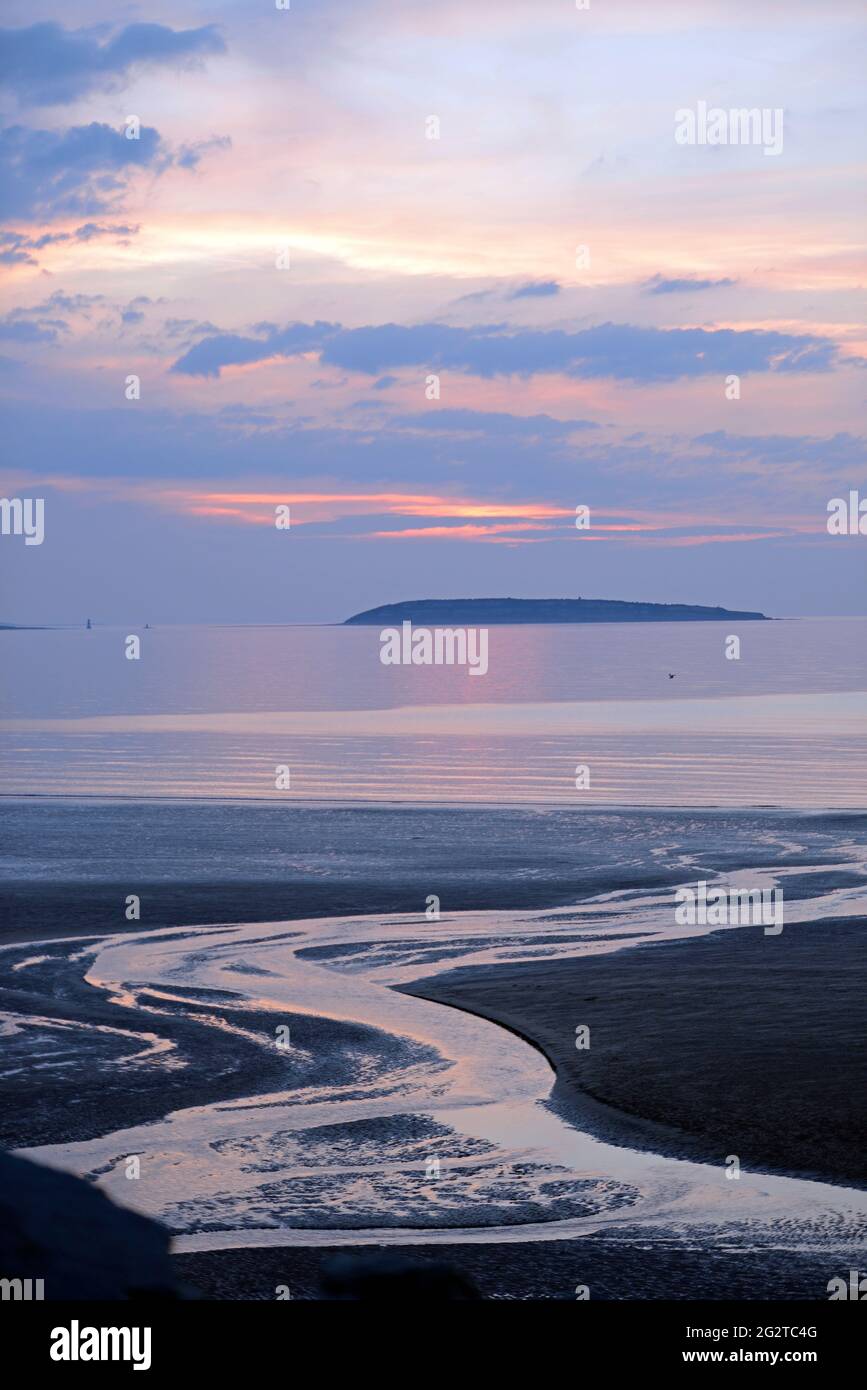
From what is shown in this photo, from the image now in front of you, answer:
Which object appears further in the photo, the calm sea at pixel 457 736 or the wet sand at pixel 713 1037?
the calm sea at pixel 457 736

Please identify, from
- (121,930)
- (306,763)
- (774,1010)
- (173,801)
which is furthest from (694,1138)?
(306,763)

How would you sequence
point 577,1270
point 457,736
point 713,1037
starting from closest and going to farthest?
point 577,1270
point 713,1037
point 457,736

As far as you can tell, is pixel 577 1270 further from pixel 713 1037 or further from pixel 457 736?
pixel 457 736

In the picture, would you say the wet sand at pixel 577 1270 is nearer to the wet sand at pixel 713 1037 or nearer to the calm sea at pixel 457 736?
the wet sand at pixel 713 1037

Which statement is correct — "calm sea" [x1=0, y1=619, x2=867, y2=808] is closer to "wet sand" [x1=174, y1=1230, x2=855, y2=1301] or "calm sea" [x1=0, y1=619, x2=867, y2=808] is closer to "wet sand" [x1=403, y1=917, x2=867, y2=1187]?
"wet sand" [x1=403, y1=917, x2=867, y2=1187]

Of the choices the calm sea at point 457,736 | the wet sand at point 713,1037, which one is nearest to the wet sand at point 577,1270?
the wet sand at point 713,1037

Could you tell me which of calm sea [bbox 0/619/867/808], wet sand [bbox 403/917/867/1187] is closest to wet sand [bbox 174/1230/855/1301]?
wet sand [bbox 403/917/867/1187]

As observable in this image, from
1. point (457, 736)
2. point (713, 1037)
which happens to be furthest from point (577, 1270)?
point (457, 736)

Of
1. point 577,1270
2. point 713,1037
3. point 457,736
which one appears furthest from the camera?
point 457,736

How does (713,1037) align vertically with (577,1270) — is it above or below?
above

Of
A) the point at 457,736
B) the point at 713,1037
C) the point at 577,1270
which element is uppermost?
the point at 457,736

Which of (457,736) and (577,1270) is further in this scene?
(457,736)
